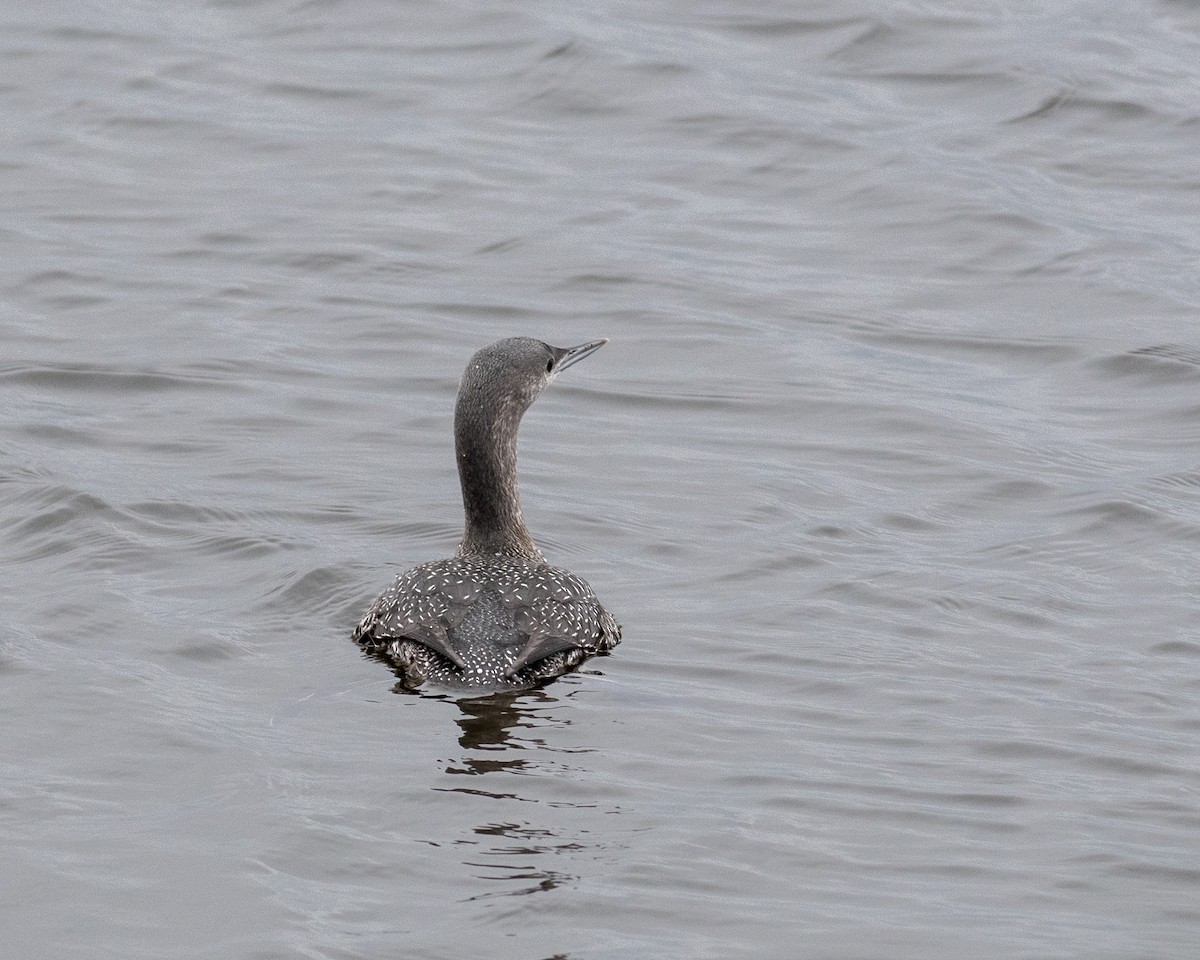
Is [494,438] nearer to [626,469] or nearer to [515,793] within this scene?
[626,469]

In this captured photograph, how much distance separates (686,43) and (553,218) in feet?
11.8

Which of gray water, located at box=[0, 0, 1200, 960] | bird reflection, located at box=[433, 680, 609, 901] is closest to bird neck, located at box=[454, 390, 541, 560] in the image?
gray water, located at box=[0, 0, 1200, 960]

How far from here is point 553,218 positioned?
44.1 feet

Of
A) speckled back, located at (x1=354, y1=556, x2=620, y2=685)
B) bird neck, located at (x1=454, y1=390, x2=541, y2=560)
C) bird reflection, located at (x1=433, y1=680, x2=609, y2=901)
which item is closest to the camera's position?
bird reflection, located at (x1=433, y1=680, x2=609, y2=901)

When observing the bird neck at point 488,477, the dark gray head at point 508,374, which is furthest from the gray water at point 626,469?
the dark gray head at point 508,374

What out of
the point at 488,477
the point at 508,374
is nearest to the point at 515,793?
the point at 488,477

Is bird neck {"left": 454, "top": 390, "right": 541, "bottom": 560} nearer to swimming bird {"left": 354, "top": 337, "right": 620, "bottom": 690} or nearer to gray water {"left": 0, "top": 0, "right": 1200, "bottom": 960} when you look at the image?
swimming bird {"left": 354, "top": 337, "right": 620, "bottom": 690}

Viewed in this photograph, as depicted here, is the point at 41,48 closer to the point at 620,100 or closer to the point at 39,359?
the point at 620,100

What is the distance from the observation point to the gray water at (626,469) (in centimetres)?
618

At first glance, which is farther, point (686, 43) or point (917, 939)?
point (686, 43)

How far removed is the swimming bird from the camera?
24.5ft

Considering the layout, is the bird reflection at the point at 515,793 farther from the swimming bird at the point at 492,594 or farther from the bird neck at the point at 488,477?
the bird neck at the point at 488,477

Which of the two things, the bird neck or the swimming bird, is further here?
the bird neck

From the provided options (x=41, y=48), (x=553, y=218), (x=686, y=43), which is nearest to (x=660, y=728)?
(x=553, y=218)
